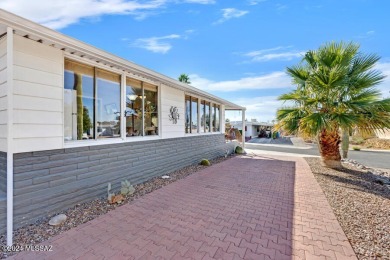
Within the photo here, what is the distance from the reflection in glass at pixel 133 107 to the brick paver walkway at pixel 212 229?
1.85 metres

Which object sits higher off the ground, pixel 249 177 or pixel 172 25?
pixel 172 25

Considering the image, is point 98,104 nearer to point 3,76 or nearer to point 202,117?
point 3,76

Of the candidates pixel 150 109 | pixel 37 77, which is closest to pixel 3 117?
pixel 37 77

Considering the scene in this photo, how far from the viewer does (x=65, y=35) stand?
3.35 metres

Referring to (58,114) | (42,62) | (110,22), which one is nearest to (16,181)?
(58,114)

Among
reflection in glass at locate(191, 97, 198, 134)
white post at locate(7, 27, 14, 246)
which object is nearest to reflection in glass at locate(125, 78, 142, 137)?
white post at locate(7, 27, 14, 246)

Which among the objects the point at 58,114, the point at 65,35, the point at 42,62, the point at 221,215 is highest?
the point at 65,35

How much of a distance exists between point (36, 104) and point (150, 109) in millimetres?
3344

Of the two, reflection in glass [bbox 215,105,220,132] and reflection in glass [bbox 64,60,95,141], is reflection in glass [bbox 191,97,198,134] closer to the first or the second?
reflection in glass [bbox 215,105,220,132]

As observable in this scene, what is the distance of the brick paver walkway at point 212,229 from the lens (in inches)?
107

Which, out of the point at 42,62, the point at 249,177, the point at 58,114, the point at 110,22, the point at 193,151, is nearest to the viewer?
the point at 42,62

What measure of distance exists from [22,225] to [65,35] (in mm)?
3105

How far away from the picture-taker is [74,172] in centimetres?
406

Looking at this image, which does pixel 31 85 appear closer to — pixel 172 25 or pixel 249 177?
pixel 249 177
